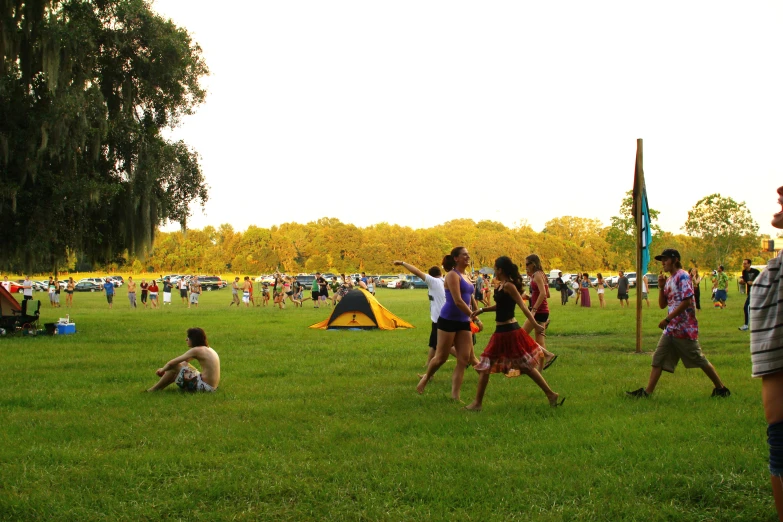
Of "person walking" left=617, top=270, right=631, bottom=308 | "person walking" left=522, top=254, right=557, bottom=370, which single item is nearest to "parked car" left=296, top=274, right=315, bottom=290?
"person walking" left=617, top=270, right=631, bottom=308

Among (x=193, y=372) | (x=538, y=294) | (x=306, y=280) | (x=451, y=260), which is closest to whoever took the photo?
(x=193, y=372)

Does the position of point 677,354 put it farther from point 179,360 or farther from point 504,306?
point 179,360

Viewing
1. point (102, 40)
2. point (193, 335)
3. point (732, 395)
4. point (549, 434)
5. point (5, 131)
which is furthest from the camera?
point (102, 40)

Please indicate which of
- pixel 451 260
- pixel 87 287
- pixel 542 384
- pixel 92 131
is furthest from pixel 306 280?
pixel 542 384

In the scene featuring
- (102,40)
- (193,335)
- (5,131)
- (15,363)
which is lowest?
(15,363)

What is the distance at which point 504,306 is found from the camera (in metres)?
8.02

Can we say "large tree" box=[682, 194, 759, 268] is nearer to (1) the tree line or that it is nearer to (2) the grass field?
(1) the tree line

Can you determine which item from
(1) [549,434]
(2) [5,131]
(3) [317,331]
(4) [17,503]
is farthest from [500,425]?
(2) [5,131]

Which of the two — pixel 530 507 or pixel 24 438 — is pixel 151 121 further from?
pixel 530 507

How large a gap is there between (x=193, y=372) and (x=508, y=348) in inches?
163

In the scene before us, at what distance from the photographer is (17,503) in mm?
4816

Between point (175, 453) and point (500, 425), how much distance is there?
300 cm

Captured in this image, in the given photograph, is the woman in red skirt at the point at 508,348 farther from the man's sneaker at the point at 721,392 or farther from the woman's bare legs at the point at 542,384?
the man's sneaker at the point at 721,392

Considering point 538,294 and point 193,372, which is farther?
point 538,294
